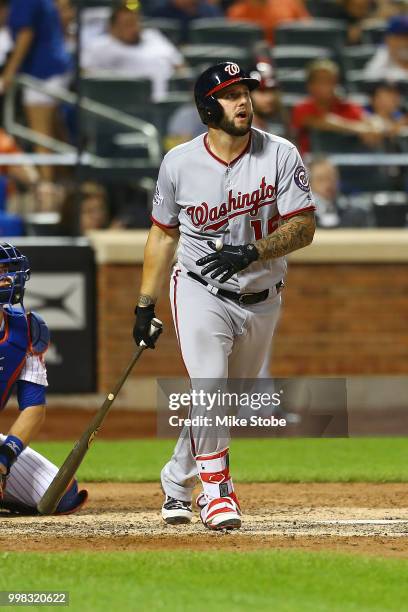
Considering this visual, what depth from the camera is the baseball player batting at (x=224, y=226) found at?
5.96m

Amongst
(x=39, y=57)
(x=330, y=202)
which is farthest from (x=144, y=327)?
(x=39, y=57)

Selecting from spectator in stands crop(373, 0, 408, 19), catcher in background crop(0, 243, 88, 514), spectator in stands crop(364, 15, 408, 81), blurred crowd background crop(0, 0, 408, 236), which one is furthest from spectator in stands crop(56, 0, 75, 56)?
catcher in background crop(0, 243, 88, 514)

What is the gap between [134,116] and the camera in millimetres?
12875

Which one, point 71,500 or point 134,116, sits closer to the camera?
point 71,500

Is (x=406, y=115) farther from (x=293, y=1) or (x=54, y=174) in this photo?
(x=54, y=174)

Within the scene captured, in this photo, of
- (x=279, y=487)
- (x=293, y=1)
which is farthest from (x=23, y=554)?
(x=293, y=1)

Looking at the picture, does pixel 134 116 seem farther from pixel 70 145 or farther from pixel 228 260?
pixel 228 260

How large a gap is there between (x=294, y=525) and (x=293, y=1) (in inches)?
392

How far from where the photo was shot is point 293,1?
1517 cm

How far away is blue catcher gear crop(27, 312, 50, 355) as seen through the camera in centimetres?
638

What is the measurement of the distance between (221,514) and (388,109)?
25.8ft

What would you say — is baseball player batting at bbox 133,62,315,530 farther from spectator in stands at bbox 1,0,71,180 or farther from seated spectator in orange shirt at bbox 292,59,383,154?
spectator in stands at bbox 1,0,71,180

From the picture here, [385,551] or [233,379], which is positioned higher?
[233,379]

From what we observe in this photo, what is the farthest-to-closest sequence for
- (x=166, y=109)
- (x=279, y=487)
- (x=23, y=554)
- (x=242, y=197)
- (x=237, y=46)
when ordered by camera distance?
(x=237, y=46) → (x=166, y=109) → (x=279, y=487) → (x=242, y=197) → (x=23, y=554)
